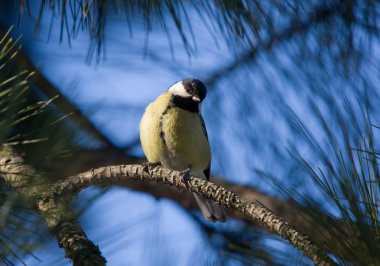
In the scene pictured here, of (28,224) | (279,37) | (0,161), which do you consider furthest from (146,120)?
(28,224)

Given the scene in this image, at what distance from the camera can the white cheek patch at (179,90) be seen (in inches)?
115

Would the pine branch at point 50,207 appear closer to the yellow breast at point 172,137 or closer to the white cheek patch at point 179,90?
the yellow breast at point 172,137

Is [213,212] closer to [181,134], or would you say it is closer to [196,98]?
[181,134]

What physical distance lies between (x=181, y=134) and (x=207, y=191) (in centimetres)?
118

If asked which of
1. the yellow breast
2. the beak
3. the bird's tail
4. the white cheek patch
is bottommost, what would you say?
the bird's tail

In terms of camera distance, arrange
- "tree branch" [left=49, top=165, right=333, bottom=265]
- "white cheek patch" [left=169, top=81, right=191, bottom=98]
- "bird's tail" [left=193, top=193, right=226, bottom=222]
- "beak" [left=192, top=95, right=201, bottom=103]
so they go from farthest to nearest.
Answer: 1. "white cheek patch" [left=169, top=81, right=191, bottom=98]
2. "beak" [left=192, top=95, right=201, bottom=103]
3. "bird's tail" [left=193, top=193, right=226, bottom=222]
4. "tree branch" [left=49, top=165, right=333, bottom=265]

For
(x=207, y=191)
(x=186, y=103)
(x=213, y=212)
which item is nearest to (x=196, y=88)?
(x=186, y=103)

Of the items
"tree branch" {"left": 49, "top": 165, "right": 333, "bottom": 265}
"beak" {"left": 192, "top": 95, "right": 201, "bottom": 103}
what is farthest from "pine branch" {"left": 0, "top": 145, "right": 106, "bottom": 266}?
"beak" {"left": 192, "top": 95, "right": 201, "bottom": 103}

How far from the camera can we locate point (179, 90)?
2990 mm

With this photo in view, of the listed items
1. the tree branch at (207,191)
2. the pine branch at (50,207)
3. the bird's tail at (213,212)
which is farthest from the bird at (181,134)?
the pine branch at (50,207)

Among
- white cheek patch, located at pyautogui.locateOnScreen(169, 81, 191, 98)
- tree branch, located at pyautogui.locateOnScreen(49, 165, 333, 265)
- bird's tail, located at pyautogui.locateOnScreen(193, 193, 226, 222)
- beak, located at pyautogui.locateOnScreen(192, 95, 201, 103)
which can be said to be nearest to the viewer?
tree branch, located at pyautogui.locateOnScreen(49, 165, 333, 265)

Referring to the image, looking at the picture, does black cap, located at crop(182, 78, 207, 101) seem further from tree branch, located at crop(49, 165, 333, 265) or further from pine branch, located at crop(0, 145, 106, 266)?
pine branch, located at crop(0, 145, 106, 266)

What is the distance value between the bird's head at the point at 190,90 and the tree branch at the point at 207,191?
937 millimetres

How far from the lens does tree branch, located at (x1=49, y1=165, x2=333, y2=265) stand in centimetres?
110
